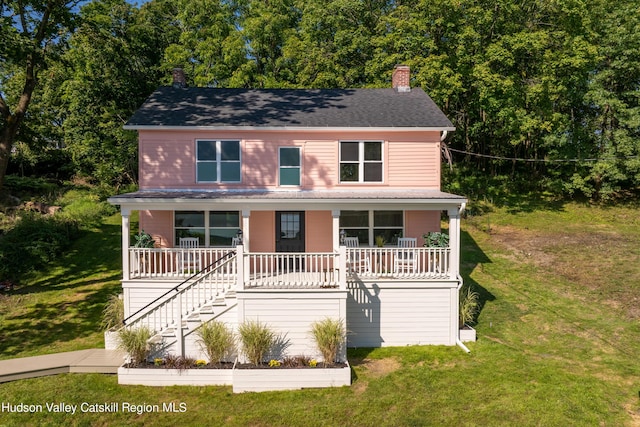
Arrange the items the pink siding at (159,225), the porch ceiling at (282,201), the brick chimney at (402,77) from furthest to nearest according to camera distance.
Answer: the brick chimney at (402,77) < the pink siding at (159,225) < the porch ceiling at (282,201)

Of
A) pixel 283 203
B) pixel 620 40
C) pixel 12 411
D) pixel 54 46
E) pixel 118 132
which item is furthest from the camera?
pixel 118 132

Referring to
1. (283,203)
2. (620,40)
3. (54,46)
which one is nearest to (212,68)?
(54,46)

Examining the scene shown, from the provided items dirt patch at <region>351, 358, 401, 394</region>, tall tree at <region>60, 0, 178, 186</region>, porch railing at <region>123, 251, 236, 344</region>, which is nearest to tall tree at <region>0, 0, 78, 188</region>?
porch railing at <region>123, 251, 236, 344</region>

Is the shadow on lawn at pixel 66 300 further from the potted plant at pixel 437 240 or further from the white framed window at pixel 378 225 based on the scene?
the potted plant at pixel 437 240

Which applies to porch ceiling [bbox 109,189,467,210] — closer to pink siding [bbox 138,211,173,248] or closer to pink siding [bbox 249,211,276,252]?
pink siding [bbox 138,211,173,248]

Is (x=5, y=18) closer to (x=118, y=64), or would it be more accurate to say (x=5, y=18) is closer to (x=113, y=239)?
(x=113, y=239)

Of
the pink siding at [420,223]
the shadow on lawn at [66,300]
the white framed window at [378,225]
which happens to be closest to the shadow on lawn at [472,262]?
the pink siding at [420,223]

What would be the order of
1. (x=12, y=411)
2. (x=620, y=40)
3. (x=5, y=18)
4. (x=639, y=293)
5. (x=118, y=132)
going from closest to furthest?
(x=12, y=411)
(x=5, y=18)
(x=639, y=293)
(x=620, y=40)
(x=118, y=132)
